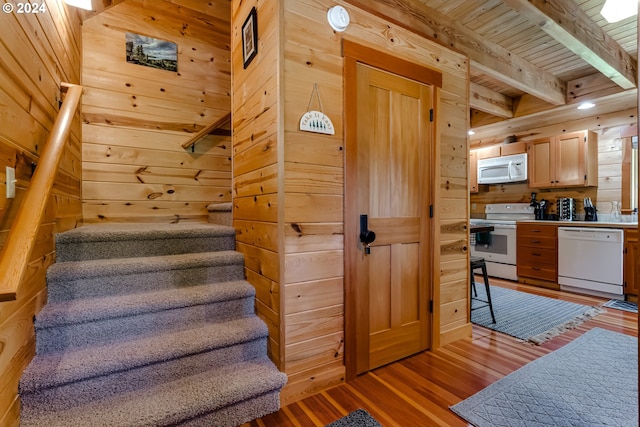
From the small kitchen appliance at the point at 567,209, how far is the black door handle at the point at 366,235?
4062 mm

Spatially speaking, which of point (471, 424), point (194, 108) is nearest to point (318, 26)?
point (194, 108)

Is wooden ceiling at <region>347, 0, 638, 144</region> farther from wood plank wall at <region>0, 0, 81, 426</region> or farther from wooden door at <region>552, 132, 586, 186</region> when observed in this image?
wood plank wall at <region>0, 0, 81, 426</region>

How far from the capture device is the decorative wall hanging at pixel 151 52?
2.89 meters

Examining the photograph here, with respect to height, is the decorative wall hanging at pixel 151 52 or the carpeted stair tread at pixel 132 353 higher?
the decorative wall hanging at pixel 151 52

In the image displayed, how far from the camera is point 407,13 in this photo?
2.27 metres

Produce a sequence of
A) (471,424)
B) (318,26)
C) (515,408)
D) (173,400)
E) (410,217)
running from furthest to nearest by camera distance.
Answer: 1. (410,217)
2. (318,26)
3. (515,408)
4. (471,424)
5. (173,400)

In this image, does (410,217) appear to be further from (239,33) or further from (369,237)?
(239,33)

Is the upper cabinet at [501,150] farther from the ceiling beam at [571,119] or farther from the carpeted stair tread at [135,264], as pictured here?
the carpeted stair tread at [135,264]

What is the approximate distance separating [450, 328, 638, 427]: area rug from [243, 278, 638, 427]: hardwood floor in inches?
3.3

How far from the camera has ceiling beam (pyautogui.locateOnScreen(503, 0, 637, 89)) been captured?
7.23ft

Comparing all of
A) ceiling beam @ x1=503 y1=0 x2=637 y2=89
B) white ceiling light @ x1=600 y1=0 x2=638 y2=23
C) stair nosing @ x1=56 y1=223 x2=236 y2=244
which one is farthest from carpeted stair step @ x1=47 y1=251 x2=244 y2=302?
white ceiling light @ x1=600 y1=0 x2=638 y2=23

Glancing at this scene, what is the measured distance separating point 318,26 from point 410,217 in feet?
4.60

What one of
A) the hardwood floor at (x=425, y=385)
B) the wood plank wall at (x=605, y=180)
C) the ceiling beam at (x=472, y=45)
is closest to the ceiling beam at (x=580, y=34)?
the ceiling beam at (x=472, y=45)

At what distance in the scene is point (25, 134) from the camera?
4.51ft
